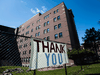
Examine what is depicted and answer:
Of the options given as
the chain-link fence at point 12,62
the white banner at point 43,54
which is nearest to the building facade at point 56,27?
the chain-link fence at point 12,62

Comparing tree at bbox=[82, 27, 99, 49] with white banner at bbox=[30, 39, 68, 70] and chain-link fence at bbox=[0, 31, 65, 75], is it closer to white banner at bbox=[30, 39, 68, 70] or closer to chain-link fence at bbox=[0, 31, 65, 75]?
chain-link fence at bbox=[0, 31, 65, 75]

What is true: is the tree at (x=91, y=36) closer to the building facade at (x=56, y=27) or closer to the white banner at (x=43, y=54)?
the building facade at (x=56, y=27)

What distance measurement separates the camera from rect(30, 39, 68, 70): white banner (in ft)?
A: 8.82

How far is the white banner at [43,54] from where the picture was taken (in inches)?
106

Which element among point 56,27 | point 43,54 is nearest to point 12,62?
point 43,54

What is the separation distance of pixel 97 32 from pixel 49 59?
3995 cm

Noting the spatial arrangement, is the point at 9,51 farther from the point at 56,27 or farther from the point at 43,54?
the point at 56,27

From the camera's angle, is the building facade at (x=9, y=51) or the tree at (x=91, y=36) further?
the tree at (x=91, y=36)

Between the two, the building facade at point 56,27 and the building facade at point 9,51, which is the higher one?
the building facade at point 56,27

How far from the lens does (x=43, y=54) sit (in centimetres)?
311

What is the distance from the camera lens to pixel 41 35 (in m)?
25.0

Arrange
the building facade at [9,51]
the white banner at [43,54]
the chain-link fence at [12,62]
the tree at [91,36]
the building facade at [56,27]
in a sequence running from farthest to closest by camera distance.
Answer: the tree at [91,36] < the building facade at [56,27] < the chain-link fence at [12,62] < the building facade at [9,51] < the white banner at [43,54]

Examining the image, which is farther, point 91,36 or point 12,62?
point 91,36

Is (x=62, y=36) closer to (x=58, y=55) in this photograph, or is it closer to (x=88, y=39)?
(x=58, y=55)
